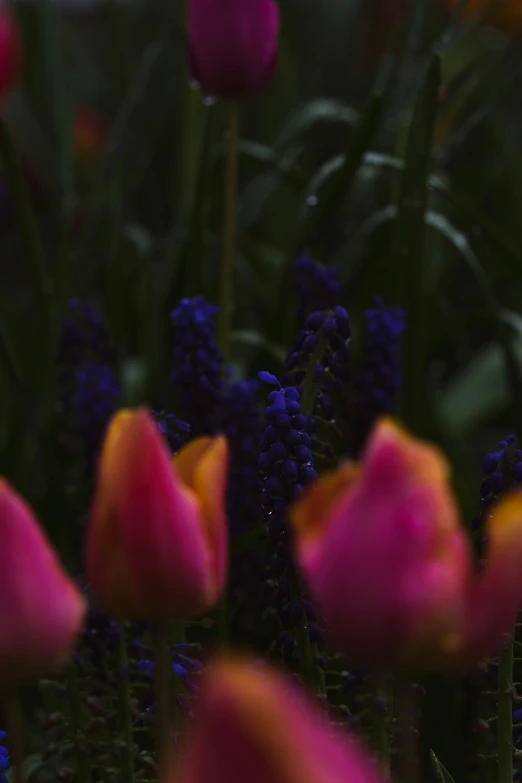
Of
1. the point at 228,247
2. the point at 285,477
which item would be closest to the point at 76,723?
the point at 285,477

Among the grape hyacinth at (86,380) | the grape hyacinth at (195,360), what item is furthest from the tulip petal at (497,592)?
the grape hyacinth at (86,380)

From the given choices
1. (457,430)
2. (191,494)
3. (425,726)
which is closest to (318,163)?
(457,430)

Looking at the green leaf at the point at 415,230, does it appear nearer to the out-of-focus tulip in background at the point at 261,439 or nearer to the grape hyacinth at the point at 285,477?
the out-of-focus tulip in background at the point at 261,439

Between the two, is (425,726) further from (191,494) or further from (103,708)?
(191,494)

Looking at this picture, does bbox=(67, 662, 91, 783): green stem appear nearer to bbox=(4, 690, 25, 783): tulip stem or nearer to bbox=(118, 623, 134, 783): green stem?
bbox=(118, 623, 134, 783): green stem

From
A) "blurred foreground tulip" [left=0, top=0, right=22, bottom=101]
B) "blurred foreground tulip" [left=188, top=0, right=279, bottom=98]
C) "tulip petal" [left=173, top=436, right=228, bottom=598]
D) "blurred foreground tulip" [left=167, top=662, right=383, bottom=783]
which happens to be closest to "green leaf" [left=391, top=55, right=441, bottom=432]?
"blurred foreground tulip" [left=188, top=0, right=279, bottom=98]

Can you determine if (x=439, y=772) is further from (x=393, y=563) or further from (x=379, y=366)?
(x=379, y=366)
